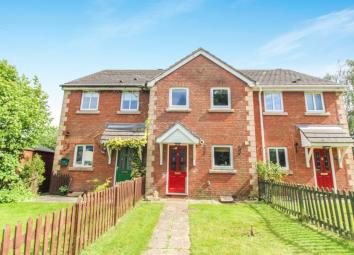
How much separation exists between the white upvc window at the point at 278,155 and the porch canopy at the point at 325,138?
1.23m

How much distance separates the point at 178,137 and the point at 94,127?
20.9 feet

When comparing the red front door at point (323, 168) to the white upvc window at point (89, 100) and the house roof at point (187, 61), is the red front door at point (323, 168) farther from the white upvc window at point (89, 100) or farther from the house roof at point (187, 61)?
the white upvc window at point (89, 100)

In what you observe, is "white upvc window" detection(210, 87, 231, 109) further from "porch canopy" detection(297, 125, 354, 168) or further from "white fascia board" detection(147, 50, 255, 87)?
"porch canopy" detection(297, 125, 354, 168)

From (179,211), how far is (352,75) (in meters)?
32.9

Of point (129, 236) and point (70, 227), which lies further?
point (129, 236)

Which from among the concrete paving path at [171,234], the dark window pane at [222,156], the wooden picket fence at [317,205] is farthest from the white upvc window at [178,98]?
the wooden picket fence at [317,205]

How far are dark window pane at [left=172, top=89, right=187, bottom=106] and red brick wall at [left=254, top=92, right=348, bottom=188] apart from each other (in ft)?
16.8

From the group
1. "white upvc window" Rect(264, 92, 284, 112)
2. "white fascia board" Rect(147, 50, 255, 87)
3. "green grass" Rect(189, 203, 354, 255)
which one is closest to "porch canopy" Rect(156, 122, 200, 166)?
"white fascia board" Rect(147, 50, 255, 87)

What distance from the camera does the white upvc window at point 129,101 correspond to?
15109 millimetres

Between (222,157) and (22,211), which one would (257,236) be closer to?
(222,157)

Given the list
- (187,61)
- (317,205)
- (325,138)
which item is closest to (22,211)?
(317,205)

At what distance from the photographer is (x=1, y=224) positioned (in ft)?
23.8


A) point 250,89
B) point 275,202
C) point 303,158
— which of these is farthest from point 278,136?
point 275,202

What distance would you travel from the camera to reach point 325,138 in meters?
12.8
